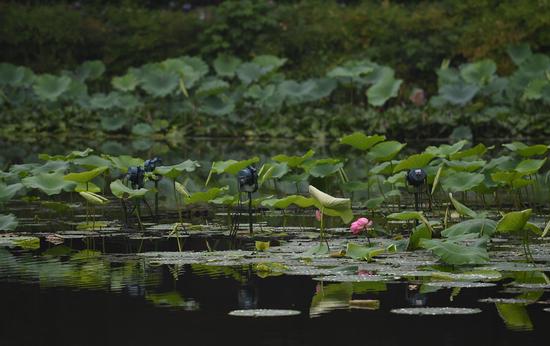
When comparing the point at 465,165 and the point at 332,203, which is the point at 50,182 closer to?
the point at 332,203

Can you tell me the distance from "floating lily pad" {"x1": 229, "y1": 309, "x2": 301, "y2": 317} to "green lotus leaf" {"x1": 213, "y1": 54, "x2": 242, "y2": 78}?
564 inches

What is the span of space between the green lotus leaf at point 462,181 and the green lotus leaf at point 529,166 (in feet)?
0.99

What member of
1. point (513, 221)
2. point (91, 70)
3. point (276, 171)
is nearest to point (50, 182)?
point (276, 171)

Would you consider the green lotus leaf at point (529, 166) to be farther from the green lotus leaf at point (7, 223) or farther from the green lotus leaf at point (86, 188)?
the green lotus leaf at point (7, 223)

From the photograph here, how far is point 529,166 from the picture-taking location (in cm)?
679

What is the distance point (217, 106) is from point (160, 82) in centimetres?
86

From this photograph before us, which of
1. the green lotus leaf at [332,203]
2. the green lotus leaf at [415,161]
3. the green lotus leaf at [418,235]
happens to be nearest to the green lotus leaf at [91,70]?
the green lotus leaf at [415,161]

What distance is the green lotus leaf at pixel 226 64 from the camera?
18.5 m

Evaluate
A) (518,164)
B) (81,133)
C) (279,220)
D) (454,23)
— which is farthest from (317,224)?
(454,23)

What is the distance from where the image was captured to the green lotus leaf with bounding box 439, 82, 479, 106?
52.4 ft

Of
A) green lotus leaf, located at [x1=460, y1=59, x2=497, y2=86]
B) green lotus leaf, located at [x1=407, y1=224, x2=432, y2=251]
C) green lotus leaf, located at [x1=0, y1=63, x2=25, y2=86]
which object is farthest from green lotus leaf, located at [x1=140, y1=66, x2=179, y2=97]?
green lotus leaf, located at [x1=407, y1=224, x2=432, y2=251]

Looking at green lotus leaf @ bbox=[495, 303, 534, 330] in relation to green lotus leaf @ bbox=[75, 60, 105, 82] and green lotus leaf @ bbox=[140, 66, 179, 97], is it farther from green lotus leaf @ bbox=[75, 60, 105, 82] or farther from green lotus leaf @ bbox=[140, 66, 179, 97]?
green lotus leaf @ bbox=[75, 60, 105, 82]

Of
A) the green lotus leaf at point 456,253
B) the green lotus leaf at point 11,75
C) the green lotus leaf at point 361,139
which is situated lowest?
the green lotus leaf at point 456,253

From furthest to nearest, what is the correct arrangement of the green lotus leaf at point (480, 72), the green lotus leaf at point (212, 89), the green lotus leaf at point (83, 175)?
the green lotus leaf at point (212, 89), the green lotus leaf at point (480, 72), the green lotus leaf at point (83, 175)
